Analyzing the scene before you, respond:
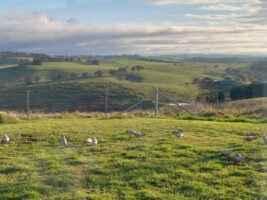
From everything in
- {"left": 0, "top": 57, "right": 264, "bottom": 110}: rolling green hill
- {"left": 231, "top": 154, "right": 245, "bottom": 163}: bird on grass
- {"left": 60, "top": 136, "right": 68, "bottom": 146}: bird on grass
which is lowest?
{"left": 0, "top": 57, "right": 264, "bottom": 110}: rolling green hill

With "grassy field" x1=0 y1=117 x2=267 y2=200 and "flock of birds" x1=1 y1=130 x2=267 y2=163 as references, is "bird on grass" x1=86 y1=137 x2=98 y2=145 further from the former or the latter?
"grassy field" x1=0 y1=117 x2=267 y2=200

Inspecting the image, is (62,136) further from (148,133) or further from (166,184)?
(166,184)

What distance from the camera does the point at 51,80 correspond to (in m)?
Answer: 81.4

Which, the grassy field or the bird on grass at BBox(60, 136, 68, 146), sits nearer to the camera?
the grassy field

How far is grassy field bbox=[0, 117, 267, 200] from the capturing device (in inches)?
271

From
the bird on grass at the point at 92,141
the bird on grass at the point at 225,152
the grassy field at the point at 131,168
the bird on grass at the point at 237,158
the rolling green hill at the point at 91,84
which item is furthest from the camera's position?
the rolling green hill at the point at 91,84

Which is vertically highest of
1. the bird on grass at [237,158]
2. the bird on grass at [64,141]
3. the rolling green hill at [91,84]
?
the bird on grass at [237,158]

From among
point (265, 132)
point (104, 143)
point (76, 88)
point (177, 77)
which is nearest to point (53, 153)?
point (104, 143)

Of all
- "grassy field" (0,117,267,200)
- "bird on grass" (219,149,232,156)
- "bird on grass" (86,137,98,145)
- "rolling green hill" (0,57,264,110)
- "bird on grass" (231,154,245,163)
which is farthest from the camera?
"rolling green hill" (0,57,264,110)

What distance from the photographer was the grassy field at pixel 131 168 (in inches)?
271

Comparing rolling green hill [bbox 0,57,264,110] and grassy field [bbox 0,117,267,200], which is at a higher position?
grassy field [bbox 0,117,267,200]

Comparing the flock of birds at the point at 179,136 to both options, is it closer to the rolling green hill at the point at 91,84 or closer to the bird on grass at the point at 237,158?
the bird on grass at the point at 237,158

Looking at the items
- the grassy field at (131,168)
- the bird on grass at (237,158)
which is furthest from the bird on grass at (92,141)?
the bird on grass at (237,158)

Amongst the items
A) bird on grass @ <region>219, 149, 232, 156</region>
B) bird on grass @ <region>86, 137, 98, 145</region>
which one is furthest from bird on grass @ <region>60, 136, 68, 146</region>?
bird on grass @ <region>219, 149, 232, 156</region>
